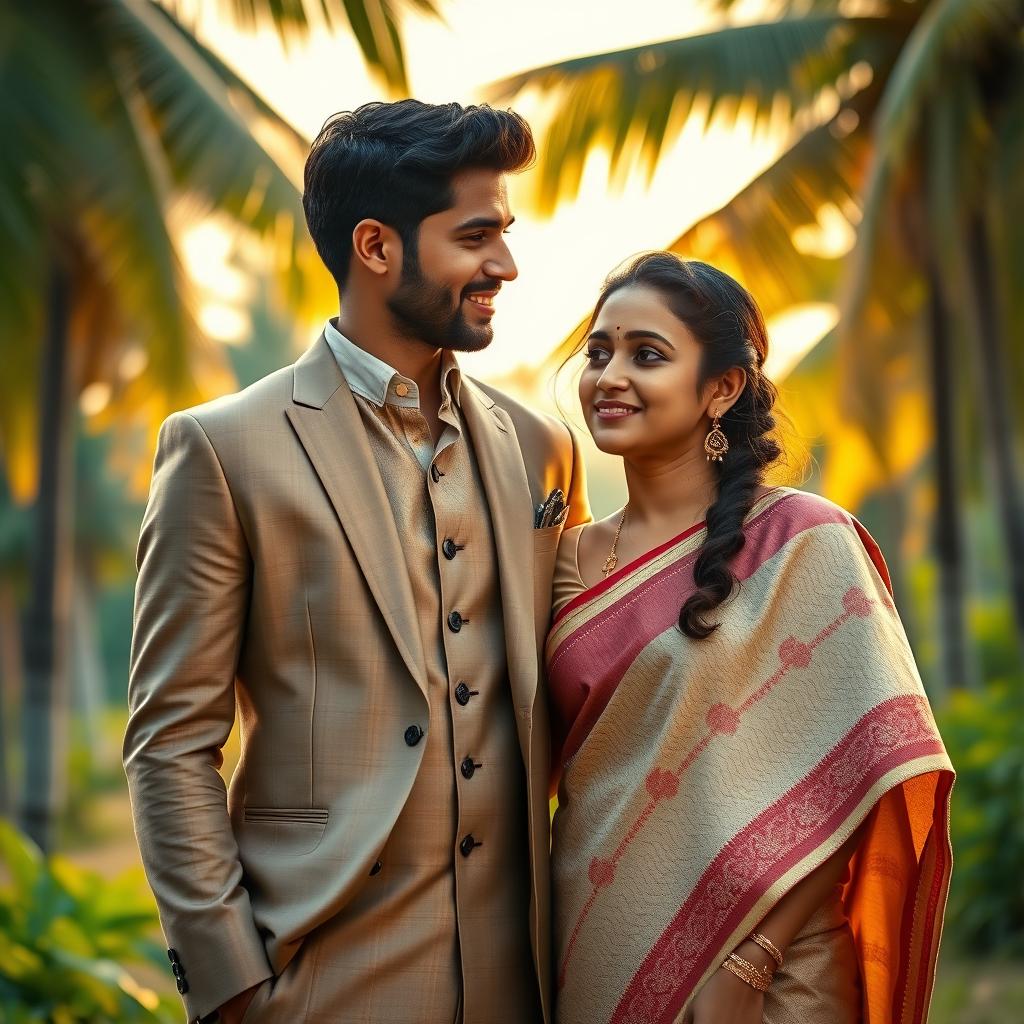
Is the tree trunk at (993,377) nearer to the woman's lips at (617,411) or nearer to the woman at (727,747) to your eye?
the woman at (727,747)

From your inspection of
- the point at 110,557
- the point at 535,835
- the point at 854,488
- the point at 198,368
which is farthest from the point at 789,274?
the point at 110,557

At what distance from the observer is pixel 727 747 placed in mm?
2805

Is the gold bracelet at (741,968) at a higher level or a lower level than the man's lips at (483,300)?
lower

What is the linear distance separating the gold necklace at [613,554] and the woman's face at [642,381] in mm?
166

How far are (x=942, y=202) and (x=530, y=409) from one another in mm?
6296

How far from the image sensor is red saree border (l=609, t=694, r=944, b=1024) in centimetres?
271

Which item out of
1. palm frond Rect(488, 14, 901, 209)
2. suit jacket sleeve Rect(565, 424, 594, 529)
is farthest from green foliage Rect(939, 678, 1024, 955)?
suit jacket sleeve Rect(565, 424, 594, 529)

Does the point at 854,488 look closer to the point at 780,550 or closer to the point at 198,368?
the point at 198,368

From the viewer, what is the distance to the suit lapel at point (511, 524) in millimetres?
2805

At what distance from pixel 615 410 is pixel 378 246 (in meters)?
0.55

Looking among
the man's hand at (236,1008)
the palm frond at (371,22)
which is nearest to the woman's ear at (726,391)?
the man's hand at (236,1008)

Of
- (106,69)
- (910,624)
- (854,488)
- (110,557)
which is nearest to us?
(106,69)

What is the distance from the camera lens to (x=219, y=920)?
102 inches

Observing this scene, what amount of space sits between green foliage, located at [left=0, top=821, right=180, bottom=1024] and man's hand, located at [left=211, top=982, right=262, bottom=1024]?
2.82 metres
